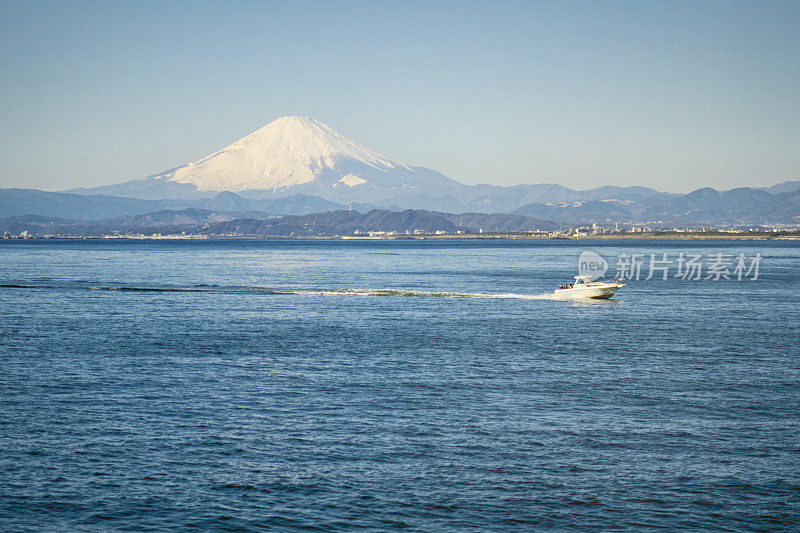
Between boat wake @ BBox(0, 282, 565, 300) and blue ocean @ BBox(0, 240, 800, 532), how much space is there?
2634 centimetres

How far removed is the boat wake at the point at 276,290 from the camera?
96562mm

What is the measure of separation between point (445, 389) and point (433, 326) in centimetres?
2734

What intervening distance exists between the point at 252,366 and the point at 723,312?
2027 inches

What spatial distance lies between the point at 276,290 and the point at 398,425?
72.6 metres

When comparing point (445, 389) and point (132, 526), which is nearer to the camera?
point (132, 526)

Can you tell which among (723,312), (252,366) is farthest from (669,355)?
(723,312)

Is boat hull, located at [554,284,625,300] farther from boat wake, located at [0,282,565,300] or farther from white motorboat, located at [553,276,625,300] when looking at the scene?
boat wake, located at [0,282,565,300]

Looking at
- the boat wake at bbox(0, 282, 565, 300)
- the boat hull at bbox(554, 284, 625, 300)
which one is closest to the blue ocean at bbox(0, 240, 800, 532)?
the boat hull at bbox(554, 284, 625, 300)

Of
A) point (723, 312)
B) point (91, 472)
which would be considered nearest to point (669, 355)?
point (723, 312)

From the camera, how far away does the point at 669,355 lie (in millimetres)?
50500

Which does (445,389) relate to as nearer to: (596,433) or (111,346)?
(596,433)

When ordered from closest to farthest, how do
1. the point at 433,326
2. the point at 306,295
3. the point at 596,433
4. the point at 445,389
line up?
the point at 596,433
the point at 445,389
the point at 433,326
the point at 306,295

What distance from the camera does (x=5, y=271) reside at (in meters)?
145

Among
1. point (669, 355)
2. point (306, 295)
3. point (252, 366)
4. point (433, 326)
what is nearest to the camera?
point (252, 366)
